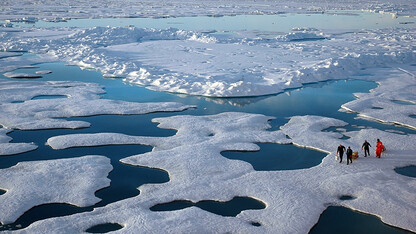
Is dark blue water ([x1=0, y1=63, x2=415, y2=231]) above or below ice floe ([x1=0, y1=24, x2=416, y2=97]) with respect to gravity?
below

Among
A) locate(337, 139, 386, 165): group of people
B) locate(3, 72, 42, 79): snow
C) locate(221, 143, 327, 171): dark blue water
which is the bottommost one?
locate(221, 143, 327, 171): dark blue water

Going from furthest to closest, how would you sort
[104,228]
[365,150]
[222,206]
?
[365,150] < [222,206] < [104,228]

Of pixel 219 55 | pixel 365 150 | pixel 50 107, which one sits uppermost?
pixel 219 55

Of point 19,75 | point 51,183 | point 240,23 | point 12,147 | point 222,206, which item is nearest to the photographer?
point 222,206

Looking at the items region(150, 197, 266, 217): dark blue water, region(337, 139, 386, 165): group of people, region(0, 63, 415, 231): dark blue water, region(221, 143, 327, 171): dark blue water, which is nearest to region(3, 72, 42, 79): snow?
region(0, 63, 415, 231): dark blue water

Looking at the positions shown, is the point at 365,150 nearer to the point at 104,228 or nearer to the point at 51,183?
the point at 104,228

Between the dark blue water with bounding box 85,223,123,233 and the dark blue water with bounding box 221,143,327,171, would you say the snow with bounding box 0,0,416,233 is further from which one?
the dark blue water with bounding box 221,143,327,171

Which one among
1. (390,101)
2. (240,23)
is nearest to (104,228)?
(390,101)

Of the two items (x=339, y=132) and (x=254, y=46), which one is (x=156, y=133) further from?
(x=254, y=46)
